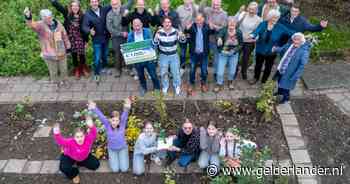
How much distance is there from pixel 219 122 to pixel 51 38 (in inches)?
140

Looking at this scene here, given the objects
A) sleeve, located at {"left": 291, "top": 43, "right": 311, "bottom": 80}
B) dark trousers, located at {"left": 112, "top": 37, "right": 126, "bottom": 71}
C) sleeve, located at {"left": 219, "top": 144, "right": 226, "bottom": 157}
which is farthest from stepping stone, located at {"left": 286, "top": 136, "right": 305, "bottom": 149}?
dark trousers, located at {"left": 112, "top": 37, "right": 126, "bottom": 71}

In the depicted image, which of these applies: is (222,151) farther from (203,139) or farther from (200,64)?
(200,64)

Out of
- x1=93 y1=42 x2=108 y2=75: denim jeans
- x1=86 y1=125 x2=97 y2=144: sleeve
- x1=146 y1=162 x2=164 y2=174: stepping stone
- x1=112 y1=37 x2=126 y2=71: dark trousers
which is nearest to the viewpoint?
x1=86 y1=125 x2=97 y2=144: sleeve

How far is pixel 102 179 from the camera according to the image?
275 inches

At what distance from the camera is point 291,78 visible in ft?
26.1

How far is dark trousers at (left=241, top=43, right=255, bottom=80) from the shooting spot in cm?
829

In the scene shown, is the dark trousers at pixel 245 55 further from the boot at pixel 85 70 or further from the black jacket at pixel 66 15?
the boot at pixel 85 70

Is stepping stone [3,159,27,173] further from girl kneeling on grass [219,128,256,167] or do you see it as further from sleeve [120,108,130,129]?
girl kneeling on grass [219,128,256,167]

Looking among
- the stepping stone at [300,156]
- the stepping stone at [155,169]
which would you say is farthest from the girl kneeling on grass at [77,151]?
the stepping stone at [300,156]

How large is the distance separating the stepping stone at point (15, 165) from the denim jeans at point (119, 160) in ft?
4.91

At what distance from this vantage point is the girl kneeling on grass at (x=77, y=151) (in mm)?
6531

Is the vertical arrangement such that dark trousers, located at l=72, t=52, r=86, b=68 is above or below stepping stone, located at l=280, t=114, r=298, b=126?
above

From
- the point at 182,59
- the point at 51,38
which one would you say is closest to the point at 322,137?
the point at 182,59

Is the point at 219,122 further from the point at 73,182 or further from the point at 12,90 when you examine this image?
the point at 12,90
